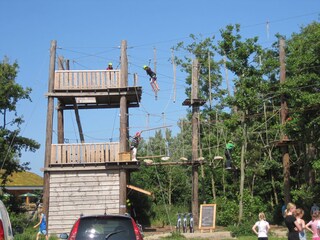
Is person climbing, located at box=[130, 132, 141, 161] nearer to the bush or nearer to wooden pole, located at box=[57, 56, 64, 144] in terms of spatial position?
wooden pole, located at box=[57, 56, 64, 144]

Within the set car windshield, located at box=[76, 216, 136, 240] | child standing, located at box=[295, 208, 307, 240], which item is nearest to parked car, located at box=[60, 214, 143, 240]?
car windshield, located at box=[76, 216, 136, 240]

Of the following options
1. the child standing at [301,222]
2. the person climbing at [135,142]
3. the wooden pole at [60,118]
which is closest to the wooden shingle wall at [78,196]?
the person climbing at [135,142]

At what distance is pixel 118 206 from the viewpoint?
25.4m

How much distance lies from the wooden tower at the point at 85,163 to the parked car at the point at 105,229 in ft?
52.2

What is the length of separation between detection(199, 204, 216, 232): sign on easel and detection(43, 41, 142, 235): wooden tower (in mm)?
3909

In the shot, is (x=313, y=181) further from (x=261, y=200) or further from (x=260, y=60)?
(x=260, y=60)

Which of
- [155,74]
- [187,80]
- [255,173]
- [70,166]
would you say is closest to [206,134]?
[255,173]

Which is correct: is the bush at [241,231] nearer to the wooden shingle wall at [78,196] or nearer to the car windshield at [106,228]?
the wooden shingle wall at [78,196]

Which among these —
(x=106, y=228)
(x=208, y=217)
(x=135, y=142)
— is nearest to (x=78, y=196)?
(x=135, y=142)

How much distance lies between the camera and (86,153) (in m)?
A: 26.2

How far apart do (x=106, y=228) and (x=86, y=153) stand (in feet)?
56.0

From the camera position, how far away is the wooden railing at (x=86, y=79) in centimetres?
2644

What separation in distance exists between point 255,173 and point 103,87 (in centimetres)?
1428

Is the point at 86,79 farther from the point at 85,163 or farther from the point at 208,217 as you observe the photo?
the point at 208,217
